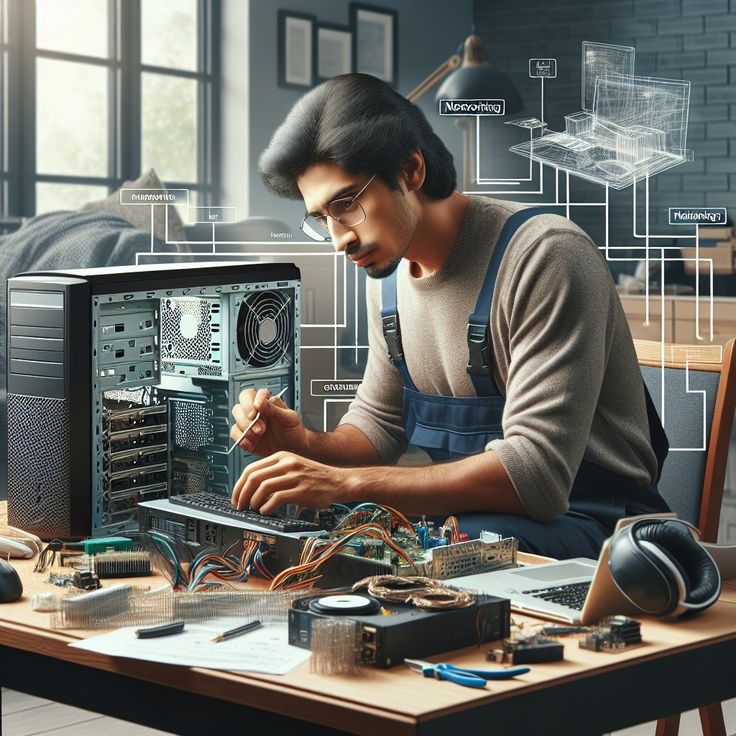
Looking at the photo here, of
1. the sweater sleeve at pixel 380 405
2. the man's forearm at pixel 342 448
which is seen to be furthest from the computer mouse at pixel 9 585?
the sweater sleeve at pixel 380 405

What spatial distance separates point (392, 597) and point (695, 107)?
9.41ft

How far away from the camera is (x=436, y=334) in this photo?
7.13 feet

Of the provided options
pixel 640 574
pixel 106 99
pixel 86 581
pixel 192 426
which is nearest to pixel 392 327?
pixel 192 426

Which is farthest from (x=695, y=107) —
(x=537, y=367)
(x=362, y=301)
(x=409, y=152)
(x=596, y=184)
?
(x=537, y=367)

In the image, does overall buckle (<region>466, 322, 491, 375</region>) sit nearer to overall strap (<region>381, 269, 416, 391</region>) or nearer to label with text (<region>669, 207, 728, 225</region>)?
overall strap (<region>381, 269, 416, 391</region>)

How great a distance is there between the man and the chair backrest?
14cm

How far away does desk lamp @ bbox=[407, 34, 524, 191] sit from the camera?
3711 mm

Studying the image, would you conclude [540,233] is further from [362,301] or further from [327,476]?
[362,301]

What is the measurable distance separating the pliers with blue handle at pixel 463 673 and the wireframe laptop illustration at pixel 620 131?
2.77m

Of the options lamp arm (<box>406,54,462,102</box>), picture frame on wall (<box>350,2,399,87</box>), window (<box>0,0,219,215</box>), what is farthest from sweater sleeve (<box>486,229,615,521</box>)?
window (<box>0,0,219,215</box>)

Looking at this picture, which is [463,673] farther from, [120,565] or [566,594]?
[120,565]

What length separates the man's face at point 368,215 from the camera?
77.8 inches

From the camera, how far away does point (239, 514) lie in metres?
1.55

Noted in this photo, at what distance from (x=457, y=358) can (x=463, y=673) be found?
1106 millimetres
